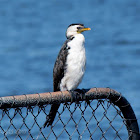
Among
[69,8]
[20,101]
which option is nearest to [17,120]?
[20,101]

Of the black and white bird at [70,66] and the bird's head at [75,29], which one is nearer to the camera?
the black and white bird at [70,66]

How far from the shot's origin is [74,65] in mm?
4785

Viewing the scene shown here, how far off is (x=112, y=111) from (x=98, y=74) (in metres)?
3.54

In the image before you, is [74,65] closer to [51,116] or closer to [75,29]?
[75,29]

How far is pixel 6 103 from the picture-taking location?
3166mm

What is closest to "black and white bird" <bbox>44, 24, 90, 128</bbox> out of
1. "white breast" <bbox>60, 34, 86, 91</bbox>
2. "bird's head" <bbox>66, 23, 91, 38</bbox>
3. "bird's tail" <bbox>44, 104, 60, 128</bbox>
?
"white breast" <bbox>60, 34, 86, 91</bbox>

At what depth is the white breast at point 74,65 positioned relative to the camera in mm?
4762

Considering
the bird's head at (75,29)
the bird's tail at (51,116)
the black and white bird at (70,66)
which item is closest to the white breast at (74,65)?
the black and white bird at (70,66)

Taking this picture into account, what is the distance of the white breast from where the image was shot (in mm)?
4762

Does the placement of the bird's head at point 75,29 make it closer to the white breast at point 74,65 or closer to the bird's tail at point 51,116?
the white breast at point 74,65

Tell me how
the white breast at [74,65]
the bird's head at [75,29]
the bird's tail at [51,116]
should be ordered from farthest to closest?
the bird's head at [75,29], the white breast at [74,65], the bird's tail at [51,116]

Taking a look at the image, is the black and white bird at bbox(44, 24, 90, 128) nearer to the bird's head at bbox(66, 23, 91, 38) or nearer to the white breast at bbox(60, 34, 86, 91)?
the white breast at bbox(60, 34, 86, 91)

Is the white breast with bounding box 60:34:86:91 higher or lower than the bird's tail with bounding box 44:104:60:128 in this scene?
higher

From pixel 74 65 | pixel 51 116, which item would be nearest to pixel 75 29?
pixel 74 65
